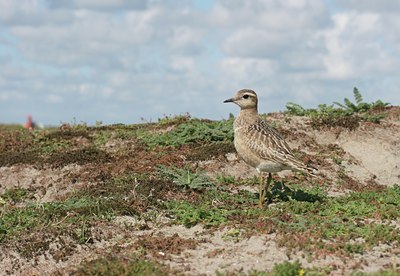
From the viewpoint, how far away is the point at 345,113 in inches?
893

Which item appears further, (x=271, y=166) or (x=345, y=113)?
(x=345, y=113)

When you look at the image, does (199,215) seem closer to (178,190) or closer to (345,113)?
(178,190)

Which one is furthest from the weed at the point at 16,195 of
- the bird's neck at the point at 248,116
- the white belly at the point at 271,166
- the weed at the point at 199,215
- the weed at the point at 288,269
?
the weed at the point at 288,269

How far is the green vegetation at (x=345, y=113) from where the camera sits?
70.2ft

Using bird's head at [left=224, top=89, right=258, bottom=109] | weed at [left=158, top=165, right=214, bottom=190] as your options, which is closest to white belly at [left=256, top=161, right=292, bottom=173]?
bird's head at [left=224, top=89, right=258, bottom=109]

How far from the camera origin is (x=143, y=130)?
72.1 feet

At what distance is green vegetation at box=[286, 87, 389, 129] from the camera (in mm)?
21391

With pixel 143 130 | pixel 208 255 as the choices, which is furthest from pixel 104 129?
pixel 208 255

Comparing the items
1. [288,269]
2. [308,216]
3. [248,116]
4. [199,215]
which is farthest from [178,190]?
[288,269]

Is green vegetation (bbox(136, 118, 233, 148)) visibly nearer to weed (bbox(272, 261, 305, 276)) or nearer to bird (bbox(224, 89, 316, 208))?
bird (bbox(224, 89, 316, 208))

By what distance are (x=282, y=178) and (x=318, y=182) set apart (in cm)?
90

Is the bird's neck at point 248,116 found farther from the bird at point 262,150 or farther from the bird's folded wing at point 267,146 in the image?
the bird's folded wing at point 267,146

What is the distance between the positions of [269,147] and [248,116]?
1330 millimetres

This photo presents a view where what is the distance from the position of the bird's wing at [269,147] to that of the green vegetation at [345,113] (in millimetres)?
7229
